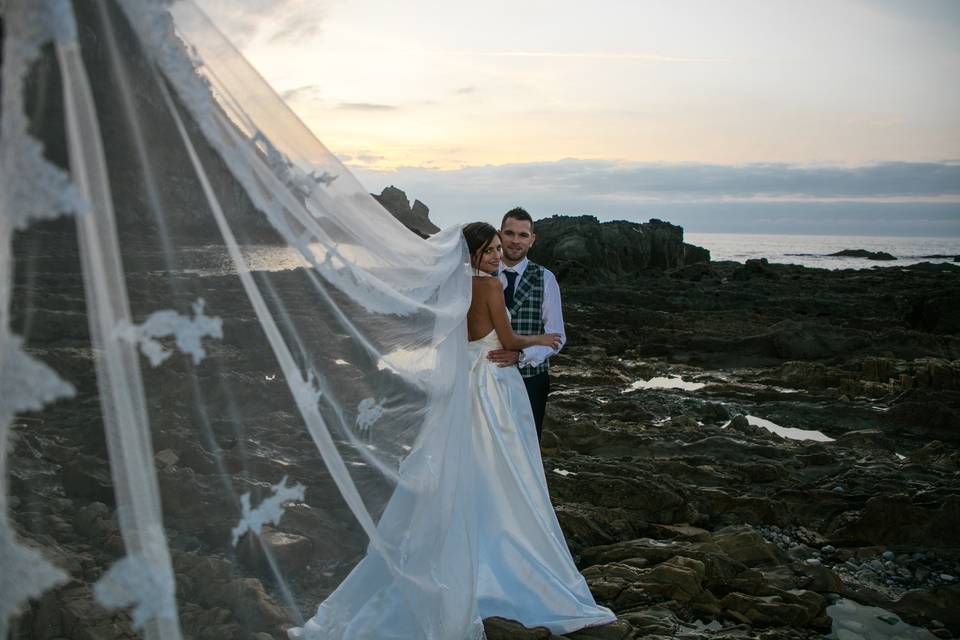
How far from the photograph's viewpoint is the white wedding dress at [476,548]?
334 cm

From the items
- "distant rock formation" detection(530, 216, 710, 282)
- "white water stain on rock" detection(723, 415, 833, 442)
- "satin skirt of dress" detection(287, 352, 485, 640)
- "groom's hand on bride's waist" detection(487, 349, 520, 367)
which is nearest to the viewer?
"satin skirt of dress" detection(287, 352, 485, 640)

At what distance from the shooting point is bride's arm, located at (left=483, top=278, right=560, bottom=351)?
4133 mm

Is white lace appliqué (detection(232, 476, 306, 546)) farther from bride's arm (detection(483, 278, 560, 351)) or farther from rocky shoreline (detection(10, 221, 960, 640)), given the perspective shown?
bride's arm (detection(483, 278, 560, 351))

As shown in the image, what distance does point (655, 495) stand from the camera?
20.8ft

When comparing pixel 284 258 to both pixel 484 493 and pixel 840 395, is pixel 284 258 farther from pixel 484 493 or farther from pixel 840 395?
pixel 840 395

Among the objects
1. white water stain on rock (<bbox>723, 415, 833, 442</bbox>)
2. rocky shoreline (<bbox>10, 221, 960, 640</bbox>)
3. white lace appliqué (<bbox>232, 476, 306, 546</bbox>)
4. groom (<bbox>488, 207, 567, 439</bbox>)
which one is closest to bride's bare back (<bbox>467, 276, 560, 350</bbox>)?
groom (<bbox>488, 207, 567, 439</bbox>)

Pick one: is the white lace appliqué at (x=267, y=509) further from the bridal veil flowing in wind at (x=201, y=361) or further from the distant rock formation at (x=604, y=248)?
the distant rock formation at (x=604, y=248)

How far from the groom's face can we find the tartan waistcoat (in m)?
0.22

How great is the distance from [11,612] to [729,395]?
11618mm

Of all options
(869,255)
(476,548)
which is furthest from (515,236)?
(869,255)

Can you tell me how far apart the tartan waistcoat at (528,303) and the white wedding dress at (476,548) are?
1.65 feet

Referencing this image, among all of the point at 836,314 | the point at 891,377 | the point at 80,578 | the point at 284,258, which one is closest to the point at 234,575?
the point at 80,578

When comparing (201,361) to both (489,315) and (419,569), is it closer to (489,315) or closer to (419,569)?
(419,569)

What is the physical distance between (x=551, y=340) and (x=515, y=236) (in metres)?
0.62
